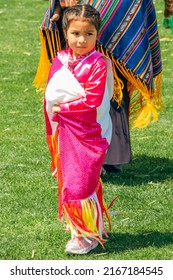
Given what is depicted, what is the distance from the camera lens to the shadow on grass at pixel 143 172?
24.3 feet

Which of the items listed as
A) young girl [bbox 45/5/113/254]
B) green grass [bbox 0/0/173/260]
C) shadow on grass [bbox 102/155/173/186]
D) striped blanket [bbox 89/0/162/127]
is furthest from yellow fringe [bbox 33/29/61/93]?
young girl [bbox 45/5/113/254]

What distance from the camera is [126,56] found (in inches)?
289

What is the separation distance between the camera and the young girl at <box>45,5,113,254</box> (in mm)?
5613

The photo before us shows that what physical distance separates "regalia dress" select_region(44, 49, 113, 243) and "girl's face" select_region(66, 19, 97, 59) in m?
0.07

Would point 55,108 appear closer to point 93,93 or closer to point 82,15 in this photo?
point 93,93

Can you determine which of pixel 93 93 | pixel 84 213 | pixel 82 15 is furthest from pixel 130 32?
pixel 84 213

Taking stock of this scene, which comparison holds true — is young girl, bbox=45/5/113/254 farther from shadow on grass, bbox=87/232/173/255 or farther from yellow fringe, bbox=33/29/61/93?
yellow fringe, bbox=33/29/61/93

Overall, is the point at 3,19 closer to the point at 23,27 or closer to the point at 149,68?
the point at 23,27

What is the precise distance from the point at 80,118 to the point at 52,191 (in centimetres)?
156

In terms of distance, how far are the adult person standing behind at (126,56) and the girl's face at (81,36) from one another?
1481 mm

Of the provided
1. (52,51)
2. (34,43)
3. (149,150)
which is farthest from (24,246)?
(34,43)

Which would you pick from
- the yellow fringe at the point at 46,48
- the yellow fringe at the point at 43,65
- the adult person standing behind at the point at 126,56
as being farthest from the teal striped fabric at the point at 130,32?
the yellow fringe at the point at 43,65
